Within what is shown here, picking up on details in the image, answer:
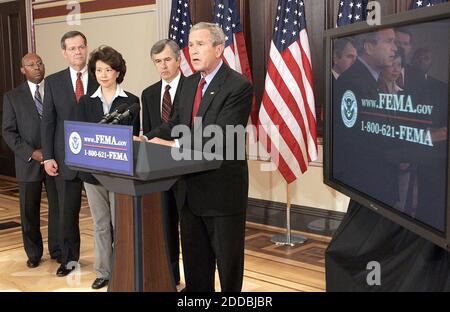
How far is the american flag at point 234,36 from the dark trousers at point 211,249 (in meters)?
2.33

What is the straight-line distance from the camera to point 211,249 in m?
3.07

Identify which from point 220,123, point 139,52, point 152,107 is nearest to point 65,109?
point 152,107

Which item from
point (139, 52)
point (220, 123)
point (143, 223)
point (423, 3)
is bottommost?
point (143, 223)

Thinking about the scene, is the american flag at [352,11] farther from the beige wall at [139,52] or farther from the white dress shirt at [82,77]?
the white dress shirt at [82,77]

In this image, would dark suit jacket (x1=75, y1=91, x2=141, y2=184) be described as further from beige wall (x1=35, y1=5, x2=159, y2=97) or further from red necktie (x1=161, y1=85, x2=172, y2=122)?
beige wall (x1=35, y1=5, x2=159, y2=97)

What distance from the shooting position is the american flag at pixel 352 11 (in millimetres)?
4348

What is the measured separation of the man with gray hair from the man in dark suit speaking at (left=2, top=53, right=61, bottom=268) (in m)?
0.95

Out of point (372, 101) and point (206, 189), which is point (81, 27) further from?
point (372, 101)

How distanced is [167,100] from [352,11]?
166 centimetres

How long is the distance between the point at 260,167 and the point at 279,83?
1.06m

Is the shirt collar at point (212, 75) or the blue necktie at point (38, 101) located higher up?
the shirt collar at point (212, 75)

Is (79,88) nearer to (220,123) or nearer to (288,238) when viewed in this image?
(220,123)

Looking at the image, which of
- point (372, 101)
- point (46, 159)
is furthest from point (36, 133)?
point (372, 101)

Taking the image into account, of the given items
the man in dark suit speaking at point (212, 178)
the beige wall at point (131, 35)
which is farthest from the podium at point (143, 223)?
the beige wall at point (131, 35)
